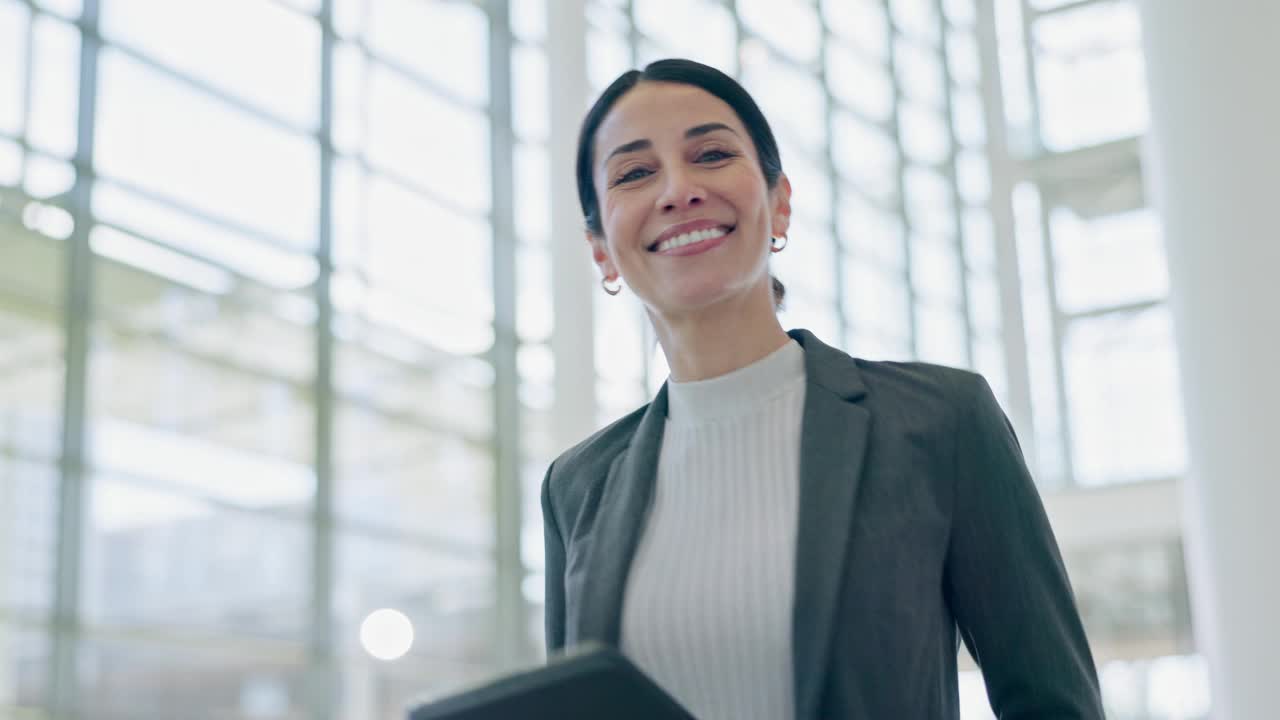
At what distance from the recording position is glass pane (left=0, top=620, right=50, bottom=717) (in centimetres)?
1074

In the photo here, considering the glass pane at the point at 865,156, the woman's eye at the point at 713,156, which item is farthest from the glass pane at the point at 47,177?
the glass pane at the point at 865,156

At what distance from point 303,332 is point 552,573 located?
11413mm

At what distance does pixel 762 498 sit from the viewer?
2.15 metres

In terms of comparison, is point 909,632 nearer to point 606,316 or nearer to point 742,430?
point 742,430

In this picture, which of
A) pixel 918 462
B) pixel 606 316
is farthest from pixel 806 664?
pixel 606 316

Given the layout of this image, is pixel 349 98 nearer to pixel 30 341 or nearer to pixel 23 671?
pixel 30 341

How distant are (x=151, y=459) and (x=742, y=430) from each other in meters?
10.6

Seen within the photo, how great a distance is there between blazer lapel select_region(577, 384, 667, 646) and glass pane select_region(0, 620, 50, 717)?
9.50 m

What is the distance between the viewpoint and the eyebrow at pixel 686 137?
2.20 meters

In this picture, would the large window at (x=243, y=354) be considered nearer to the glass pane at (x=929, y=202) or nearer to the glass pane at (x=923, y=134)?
the glass pane at (x=929, y=202)

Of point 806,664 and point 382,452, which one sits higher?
point 382,452

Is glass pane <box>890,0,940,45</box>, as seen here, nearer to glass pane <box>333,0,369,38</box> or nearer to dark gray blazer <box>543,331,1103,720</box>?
glass pane <box>333,0,369,38</box>

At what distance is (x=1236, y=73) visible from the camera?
6.54 m

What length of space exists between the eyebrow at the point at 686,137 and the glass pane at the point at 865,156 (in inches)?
783
